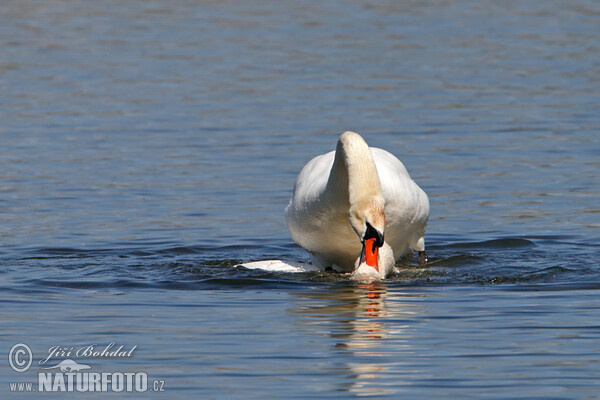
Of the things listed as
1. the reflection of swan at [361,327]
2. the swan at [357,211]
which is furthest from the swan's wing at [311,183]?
the reflection of swan at [361,327]

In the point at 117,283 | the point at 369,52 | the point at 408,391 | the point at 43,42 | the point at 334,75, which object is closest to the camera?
the point at 408,391

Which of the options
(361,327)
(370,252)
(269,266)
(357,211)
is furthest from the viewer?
(269,266)

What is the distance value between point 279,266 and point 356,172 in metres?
1.69

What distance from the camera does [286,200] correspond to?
15000mm

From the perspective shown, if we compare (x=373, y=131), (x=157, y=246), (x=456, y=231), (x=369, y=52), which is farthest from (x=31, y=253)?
(x=369, y=52)

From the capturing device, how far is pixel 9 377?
7.93 m

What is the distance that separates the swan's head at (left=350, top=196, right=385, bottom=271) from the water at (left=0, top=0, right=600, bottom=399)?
0.46 metres

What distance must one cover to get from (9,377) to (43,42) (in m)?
22.5

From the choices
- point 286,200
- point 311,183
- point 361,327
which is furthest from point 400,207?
point 286,200

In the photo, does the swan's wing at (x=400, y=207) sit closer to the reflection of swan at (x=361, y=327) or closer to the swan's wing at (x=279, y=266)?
the reflection of swan at (x=361, y=327)

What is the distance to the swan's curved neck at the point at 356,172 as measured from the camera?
33.2 feet

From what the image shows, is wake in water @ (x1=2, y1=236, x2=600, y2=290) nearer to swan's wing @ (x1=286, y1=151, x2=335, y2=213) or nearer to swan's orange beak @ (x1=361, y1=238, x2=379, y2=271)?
swan's orange beak @ (x1=361, y1=238, x2=379, y2=271)

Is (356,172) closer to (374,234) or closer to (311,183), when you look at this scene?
(374,234)

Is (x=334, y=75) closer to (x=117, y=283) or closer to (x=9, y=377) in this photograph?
(x=117, y=283)
